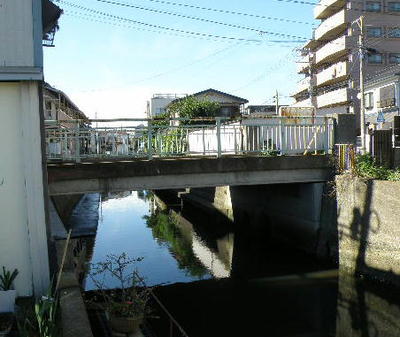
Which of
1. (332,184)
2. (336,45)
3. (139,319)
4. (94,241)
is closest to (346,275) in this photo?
(332,184)

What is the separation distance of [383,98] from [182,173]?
26725mm

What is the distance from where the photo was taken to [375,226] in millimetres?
13102

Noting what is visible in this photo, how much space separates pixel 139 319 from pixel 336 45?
43485mm

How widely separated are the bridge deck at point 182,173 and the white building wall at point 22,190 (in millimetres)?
3974

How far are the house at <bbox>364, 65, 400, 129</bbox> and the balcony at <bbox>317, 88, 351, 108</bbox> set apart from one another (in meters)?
3.94

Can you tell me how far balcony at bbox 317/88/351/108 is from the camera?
140 feet

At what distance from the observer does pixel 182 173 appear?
45.2 feet

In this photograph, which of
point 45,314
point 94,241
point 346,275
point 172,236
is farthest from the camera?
point 172,236

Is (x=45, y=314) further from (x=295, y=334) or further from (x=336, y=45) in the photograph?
(x=336, y=45)

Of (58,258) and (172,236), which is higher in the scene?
(58,258)

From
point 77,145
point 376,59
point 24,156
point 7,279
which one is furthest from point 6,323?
point 376,59

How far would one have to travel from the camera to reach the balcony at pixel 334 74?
44.2m

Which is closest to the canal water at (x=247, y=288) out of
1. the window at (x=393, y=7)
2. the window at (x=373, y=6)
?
the window at (x=373, y=6)

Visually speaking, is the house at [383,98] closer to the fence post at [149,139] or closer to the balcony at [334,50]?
the balcony at [334,50]
